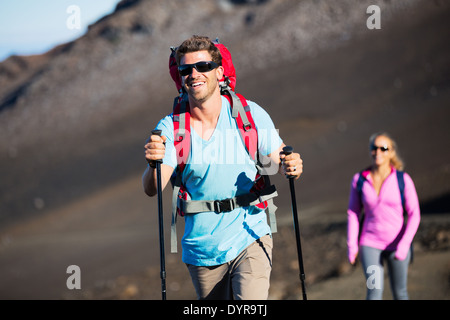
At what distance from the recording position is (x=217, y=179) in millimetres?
3832

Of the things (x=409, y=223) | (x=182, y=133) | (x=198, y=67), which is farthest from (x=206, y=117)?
(x=409, y=223)

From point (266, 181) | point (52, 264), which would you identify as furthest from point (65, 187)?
point (266, 181)

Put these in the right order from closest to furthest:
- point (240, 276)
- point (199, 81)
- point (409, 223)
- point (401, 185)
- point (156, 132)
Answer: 1. point (156, 132)
2. point (240, 276)
3. point (199, 81)
4. point (409, 223)
5. point (401, 185)

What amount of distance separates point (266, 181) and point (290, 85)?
593 inches

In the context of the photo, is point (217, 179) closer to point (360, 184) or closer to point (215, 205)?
point (215, 205)

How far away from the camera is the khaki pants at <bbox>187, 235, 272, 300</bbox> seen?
3775 mm

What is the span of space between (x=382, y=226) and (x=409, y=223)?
0.24 m

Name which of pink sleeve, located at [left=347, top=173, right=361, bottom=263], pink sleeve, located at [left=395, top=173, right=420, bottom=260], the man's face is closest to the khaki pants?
the man's face

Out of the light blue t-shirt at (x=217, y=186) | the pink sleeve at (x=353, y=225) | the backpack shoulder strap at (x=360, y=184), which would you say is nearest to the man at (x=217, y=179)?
the light blue t-shirt at (x=217, y=186)

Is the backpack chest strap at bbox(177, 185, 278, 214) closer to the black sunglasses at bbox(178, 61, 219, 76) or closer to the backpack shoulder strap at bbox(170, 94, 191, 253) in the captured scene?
the backpack shoulder strap at bbox(170, 94, 191, 253)

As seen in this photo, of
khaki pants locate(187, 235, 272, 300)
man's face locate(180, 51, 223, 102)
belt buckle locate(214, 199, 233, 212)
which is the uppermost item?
man's face locate(180, 51, 223, 102)

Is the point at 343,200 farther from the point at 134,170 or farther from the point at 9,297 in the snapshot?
the point at 9,297

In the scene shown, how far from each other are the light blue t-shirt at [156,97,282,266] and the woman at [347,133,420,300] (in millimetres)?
2032

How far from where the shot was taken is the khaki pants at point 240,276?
378 centimetres
